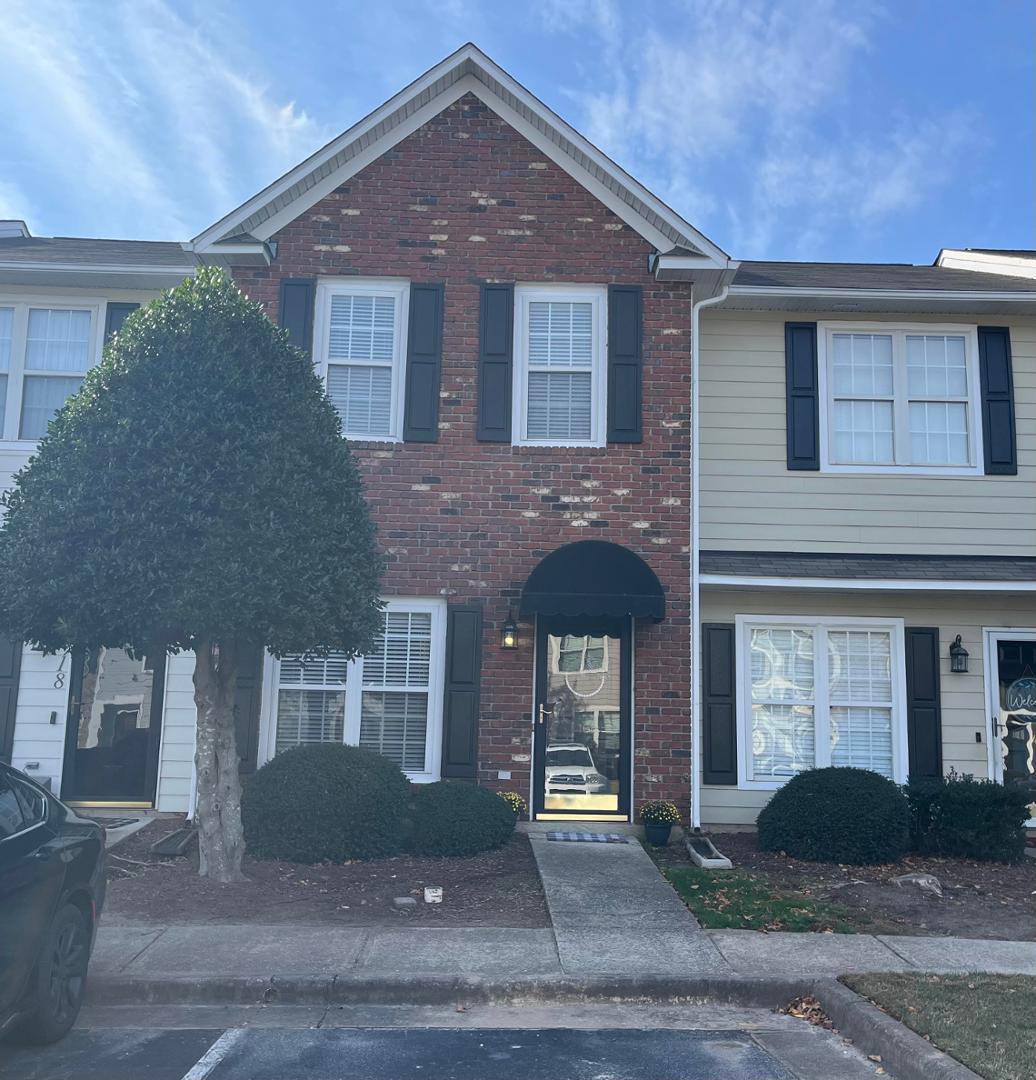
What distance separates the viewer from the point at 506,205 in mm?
11625

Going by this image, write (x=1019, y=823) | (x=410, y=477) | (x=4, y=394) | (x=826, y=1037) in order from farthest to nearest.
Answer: (x=4, y=394) → (x=410, y=477) → (x=1019, y=823) → (x=826, y=1037)

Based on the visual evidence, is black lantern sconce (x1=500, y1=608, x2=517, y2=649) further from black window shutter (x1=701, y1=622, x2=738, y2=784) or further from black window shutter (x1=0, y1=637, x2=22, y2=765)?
black window shutter (x1=0, y1=637, x2=22, y2=765)

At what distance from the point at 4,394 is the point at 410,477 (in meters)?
4.83

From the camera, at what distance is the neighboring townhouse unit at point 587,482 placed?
36.2 ft

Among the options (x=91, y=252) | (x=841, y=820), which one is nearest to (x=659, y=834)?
(x=841, y=820)

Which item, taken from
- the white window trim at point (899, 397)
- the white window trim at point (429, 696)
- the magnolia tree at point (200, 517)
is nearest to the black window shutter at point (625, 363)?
the white window trim at point (899, 397)

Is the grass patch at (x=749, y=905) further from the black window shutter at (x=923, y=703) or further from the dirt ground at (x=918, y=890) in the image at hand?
the black window shutter at (x=923, y=703)

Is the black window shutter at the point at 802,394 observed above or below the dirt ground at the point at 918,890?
above

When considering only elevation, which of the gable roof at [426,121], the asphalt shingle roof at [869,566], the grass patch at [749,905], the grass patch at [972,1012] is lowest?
the grass patch at [972,1012]

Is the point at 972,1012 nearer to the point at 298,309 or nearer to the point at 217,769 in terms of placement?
the point at 217,769

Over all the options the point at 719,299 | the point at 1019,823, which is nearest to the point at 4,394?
Answer: the point at 719,299

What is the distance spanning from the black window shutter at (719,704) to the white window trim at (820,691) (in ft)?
Result: 0.28

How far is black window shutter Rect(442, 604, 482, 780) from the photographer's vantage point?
1073 centimetres

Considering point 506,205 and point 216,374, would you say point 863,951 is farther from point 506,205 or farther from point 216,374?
point 506,205
